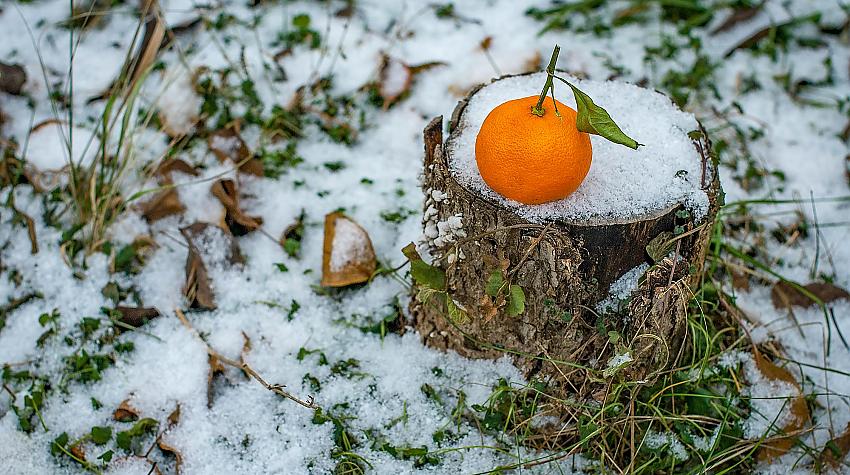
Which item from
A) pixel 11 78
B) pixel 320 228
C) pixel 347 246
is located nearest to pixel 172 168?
pixel 320 228

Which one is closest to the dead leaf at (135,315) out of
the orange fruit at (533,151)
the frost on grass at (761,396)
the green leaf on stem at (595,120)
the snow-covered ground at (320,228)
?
the snow-covered ground at (320,228)

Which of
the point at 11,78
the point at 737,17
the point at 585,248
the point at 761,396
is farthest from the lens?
the point at 737,17

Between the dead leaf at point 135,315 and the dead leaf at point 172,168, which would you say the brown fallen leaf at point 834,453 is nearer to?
the dead leaf at point 135,315

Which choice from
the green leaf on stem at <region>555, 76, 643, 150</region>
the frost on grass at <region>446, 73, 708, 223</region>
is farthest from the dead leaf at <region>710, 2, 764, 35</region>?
the green leaf on stem at <region>555, 76, 643, 150</region>

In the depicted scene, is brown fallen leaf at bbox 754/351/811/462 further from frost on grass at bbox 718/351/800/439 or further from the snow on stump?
the snow on stump

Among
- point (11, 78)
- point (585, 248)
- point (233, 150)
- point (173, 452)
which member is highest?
point (585, 248)

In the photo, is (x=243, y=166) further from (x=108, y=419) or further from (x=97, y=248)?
(x=108, y=419)

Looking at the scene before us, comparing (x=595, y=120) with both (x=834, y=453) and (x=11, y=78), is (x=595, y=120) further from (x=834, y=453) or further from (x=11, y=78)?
(x=11, y=78)
